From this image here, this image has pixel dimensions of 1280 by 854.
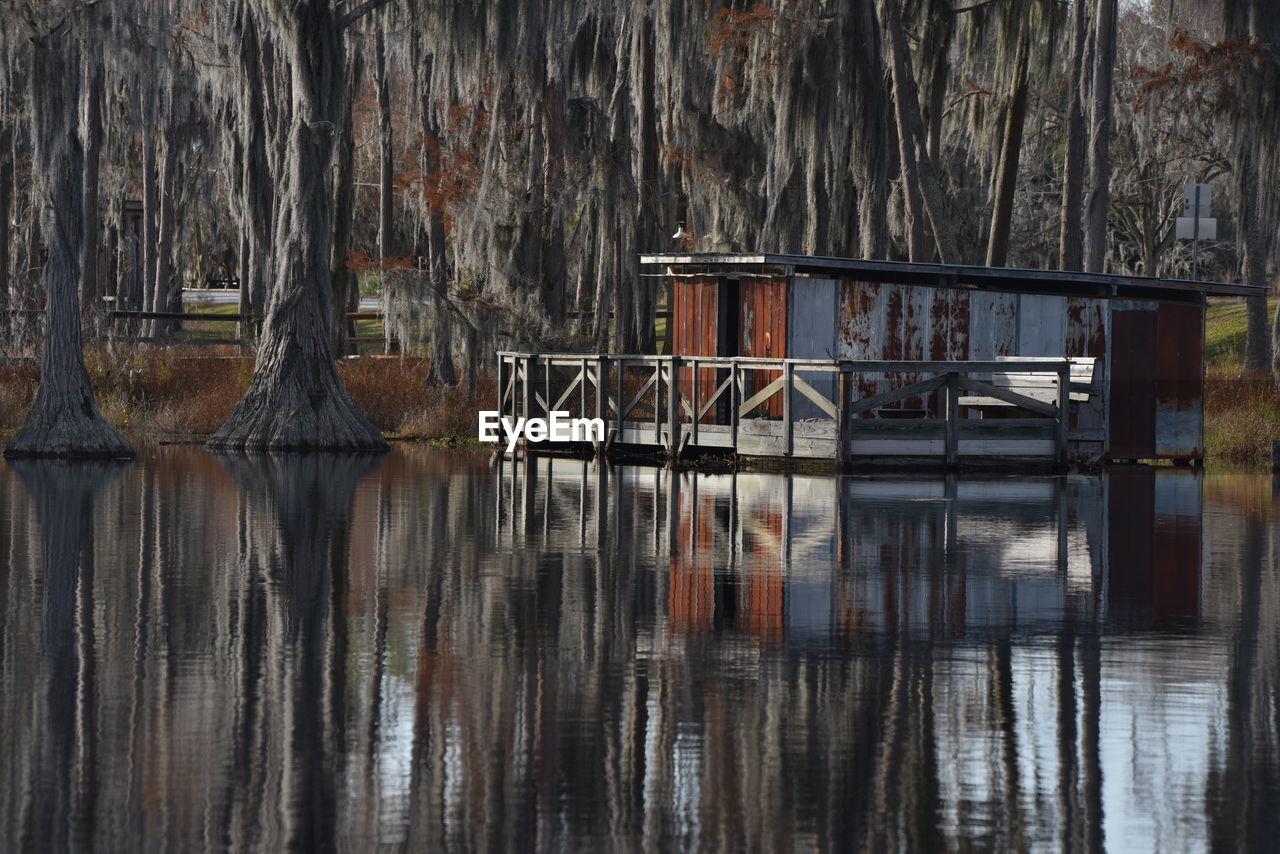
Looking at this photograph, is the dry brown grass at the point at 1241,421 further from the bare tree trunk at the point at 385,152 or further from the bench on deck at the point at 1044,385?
the bare tree trunk at the point at 385,152

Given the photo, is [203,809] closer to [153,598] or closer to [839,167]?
[153,598]

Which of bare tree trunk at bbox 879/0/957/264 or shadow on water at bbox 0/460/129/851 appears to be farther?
bare tree trunk at bbox 879/0/957/264

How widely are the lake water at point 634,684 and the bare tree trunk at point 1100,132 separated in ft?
60.8

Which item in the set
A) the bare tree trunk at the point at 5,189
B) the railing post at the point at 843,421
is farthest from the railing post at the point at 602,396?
the bare tree trunk at the point at 5,189

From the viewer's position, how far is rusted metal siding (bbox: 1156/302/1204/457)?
31.5 m

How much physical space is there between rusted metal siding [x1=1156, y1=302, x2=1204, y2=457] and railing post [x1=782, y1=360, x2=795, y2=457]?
6.92m

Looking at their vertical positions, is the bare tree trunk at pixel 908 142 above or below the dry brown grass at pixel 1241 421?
above

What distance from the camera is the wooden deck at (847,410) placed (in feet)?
91.6

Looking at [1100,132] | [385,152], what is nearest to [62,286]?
[1100,132]

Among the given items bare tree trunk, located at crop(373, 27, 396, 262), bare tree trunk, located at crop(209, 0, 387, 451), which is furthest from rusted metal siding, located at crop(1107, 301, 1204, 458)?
bare tree trunk, located at crop(373, 27, 396, 262)

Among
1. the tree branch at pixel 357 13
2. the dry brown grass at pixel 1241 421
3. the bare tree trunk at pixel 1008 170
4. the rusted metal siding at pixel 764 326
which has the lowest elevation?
the dry brown grass at pixel 1241 421

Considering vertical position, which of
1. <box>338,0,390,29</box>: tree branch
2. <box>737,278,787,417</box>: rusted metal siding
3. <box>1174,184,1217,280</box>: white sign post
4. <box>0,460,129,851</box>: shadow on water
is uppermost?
<box>338,0,390,29</box>: tree branch

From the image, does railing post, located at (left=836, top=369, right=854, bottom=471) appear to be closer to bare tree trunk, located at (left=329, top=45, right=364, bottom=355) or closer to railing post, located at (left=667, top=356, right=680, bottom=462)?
railing post, located at (left=667, top=356, right=680, bottom=462)

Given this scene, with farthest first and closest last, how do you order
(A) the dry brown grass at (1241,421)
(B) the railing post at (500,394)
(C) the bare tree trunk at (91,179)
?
(C) the bare tree trunk at (91,179) < (B) the railing post at (500,394) < (A) the dry brown grass at (1241,421)
